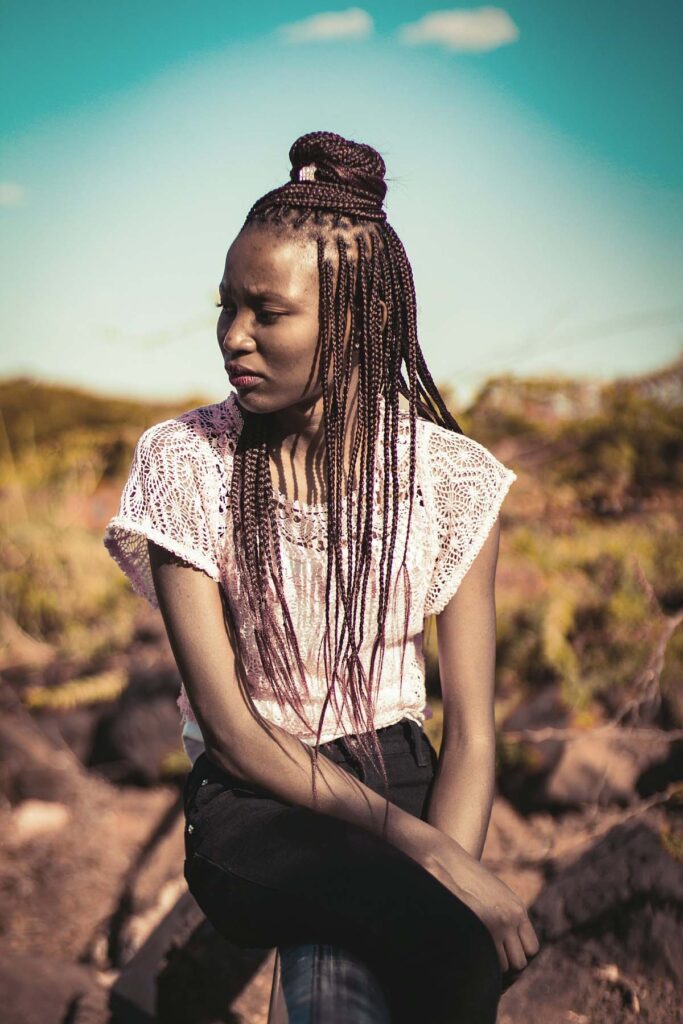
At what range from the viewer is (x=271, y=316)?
188 centimetres

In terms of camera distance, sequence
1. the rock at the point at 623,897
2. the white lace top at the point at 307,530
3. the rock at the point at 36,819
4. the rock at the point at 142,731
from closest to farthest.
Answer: the white lace top at the point at 307,530 < the rock at the point at 623,897 < the rock at the point at 36,819 < the rock at the point at 142,731

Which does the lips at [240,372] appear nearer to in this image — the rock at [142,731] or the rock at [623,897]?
the rock at [623,897]

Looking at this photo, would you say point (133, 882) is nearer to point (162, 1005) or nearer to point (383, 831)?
point (162, 1005)

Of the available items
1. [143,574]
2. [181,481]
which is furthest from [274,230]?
[143,574]

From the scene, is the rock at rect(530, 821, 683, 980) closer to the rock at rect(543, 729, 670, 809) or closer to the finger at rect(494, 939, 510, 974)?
the rock at rect(543, 729, 670, 809)

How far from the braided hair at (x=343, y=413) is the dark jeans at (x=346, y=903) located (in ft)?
0.67

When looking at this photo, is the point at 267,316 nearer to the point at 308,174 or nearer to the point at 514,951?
the point at 308,174

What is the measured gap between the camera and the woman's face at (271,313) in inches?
73.0

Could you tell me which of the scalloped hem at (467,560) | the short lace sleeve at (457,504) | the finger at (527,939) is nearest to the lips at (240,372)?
the short lace sleeve at (457,504)

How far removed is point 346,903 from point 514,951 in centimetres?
37

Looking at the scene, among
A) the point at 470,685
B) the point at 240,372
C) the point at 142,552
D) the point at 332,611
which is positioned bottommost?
the point at 470,685

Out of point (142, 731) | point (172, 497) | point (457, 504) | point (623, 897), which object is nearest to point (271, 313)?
point (172, 497)

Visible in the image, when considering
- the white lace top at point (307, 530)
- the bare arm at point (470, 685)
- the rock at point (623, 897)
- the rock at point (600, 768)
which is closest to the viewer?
the white lace top at point (307, 530)

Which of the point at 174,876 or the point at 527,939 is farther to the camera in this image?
the point at 174,876
